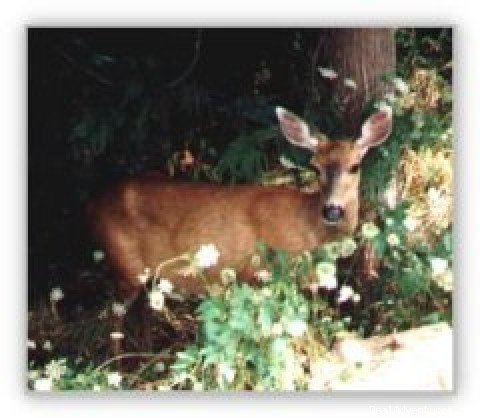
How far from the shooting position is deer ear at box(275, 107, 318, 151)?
131 inches

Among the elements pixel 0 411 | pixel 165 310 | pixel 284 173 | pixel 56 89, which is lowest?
pixel 0 411

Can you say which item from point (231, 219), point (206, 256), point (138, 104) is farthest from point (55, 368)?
point (138, 104)

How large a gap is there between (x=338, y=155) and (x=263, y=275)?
334 millimetres

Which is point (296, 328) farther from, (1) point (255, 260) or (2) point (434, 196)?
(2) point (434, 196)

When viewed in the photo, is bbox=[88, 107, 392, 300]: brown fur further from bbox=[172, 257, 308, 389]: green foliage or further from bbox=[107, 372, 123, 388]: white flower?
bbox=[107, 372, 123, 388]: white flower

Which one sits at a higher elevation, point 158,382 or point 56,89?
point 56,89

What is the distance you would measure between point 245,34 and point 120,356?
2.68ft

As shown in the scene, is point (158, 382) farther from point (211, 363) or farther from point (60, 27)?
point (60, 27)

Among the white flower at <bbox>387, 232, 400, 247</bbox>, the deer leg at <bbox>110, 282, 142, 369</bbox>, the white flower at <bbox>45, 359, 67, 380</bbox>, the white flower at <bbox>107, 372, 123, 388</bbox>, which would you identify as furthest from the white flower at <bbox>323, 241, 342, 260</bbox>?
the white flower at <bbox>45, 359, 67, 380</bbox>

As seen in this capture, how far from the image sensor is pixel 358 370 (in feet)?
11.0

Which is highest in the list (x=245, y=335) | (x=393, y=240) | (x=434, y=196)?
(x=434, y=196)

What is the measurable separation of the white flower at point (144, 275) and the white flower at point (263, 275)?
257mm

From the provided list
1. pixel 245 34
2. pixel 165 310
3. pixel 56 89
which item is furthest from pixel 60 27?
pixel 165 310

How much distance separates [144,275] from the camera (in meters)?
3.35
